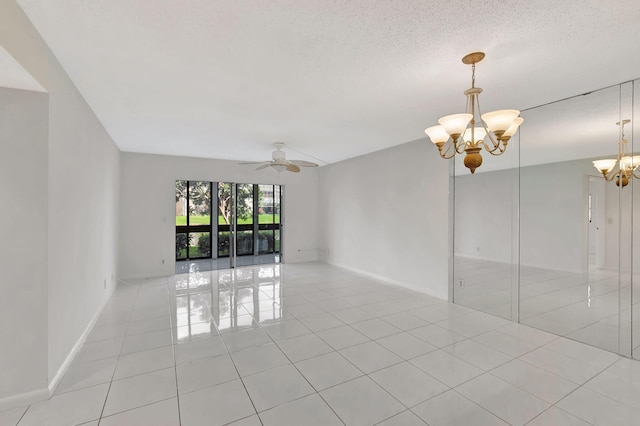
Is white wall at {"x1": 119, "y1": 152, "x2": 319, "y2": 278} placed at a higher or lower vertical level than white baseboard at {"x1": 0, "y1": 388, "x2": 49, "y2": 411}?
higher

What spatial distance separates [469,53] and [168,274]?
21.4 ft

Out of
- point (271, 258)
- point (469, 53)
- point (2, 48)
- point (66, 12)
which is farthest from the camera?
point (271, 258)

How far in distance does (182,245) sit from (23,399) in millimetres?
6077

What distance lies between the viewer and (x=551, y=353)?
9.20 ft

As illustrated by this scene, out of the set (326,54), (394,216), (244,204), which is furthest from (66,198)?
(244,204)

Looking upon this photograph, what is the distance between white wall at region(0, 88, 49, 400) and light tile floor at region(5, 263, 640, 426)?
308mm

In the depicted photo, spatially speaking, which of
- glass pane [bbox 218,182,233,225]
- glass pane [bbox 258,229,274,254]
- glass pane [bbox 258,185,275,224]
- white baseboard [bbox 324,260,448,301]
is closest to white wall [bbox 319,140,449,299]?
white baseboard [bbox 324,260,448,301]

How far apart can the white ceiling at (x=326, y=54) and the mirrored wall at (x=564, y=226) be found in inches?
17.3

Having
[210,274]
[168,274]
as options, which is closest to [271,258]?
[210,274]

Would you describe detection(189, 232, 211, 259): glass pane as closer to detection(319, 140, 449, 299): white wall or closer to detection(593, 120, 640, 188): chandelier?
detection(319, 140, 449, 299): white wall

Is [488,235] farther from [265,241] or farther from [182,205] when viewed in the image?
[182,205]

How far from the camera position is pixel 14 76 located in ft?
5.91

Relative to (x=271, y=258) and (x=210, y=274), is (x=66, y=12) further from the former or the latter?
(x=271, y=258)

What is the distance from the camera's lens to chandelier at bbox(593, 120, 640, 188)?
2.74 m
